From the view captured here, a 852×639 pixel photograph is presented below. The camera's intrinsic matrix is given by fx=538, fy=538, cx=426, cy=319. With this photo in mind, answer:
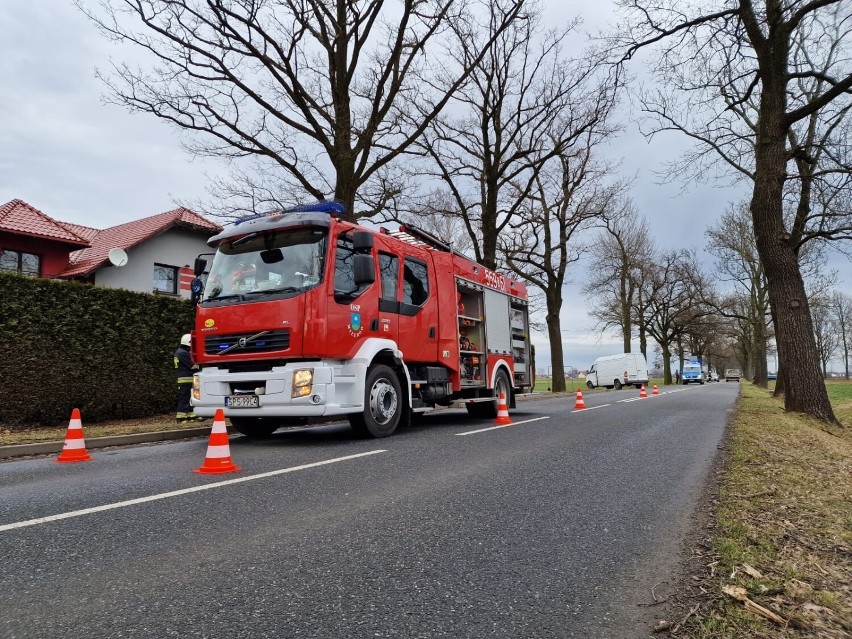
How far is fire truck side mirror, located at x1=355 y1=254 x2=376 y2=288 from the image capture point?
7156 mm

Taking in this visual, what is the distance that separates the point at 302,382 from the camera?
6703 mm

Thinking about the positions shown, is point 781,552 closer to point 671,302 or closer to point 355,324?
point 355,324

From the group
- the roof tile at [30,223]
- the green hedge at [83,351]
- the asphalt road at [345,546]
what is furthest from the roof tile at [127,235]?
the asphalt road at [345,546]

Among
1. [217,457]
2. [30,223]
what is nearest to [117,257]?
[30,223]

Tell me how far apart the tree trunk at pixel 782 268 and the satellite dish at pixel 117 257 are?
19.8 metres

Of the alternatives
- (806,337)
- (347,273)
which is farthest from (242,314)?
(806,337)

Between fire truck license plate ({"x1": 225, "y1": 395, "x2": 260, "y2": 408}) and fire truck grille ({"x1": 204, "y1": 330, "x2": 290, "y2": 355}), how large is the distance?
0.57m

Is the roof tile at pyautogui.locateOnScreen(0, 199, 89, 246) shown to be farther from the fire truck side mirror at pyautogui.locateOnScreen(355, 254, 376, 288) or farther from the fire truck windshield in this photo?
the fire truck side mirror at pyautogui.locateOnScreen(355, 254, 376, 288)

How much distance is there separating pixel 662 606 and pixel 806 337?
11.8m

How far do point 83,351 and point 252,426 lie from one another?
175 inches

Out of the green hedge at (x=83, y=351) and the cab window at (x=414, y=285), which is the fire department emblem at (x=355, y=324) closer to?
the cab window at (x=414, y=285)

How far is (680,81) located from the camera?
12.8 metres

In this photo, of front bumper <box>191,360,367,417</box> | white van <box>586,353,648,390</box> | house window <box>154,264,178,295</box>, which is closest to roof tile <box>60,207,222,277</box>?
house window <box>154,264,178,295</box>

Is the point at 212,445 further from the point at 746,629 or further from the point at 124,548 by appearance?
the point at 746,629
